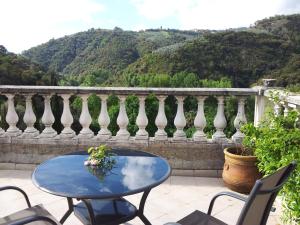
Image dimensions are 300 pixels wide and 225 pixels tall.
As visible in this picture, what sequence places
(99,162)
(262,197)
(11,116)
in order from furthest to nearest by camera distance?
(11,116) → (99,162) → (262,197)

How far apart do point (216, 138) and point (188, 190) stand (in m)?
0.74

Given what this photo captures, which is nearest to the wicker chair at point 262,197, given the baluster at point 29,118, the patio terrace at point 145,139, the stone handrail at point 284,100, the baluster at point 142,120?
the stone handrail at point 284,100

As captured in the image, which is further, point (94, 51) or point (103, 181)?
point (94, 51)

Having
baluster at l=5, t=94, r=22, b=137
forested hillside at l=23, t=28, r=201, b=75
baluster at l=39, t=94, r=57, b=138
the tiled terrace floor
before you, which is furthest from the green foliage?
forested hillside at l=23, t=28, r=201, b=75

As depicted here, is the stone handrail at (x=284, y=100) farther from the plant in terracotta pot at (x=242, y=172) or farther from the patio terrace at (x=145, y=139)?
the plant in terracotta pot at (x=242, y=172)

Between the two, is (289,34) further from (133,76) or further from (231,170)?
(231,170)

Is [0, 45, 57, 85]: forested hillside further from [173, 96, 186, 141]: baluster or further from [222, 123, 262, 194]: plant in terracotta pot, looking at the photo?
[222, 123, 262, 194]: plant in terracotta pot

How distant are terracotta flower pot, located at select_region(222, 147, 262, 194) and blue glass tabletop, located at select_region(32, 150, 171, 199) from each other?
1216 mm

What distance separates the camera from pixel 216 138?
3863mm

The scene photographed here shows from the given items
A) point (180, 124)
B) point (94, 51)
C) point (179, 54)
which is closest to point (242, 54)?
point (179, 54)

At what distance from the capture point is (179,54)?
32469 millimetres

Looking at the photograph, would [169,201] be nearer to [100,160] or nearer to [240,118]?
[100,160]

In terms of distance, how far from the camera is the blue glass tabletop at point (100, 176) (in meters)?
2.01

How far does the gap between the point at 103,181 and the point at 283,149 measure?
4.78 ft
